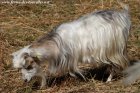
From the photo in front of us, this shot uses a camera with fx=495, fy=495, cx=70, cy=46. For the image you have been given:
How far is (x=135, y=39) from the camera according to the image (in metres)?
8.12

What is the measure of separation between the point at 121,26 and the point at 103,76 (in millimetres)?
848

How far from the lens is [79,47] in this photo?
634 cm

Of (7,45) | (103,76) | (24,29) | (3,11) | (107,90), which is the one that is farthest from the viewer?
(3,11)

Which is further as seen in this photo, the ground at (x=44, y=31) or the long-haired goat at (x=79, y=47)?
the ground at (x=44, y=31)

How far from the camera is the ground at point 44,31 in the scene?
650 cm

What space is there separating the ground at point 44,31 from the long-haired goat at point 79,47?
0.23 metres

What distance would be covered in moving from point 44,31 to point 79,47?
240cm

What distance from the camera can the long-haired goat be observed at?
6172 mm

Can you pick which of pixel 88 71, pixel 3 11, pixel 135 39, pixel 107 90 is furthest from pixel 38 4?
pixel 107 90

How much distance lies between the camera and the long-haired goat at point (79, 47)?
20.2ft

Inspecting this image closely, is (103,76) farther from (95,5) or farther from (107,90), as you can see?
(95,5)

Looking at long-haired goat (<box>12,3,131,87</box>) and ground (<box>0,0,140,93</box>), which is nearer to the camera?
long-haired goat (<box>12,3,131,87</box>)

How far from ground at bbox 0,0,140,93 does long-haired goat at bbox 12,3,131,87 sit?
23 centimetres

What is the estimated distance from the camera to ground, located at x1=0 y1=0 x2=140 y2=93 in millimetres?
6504
